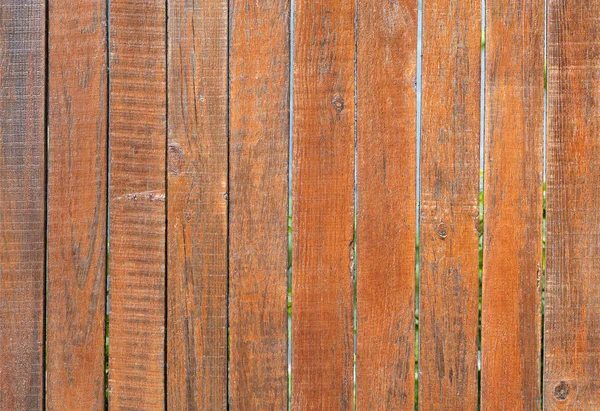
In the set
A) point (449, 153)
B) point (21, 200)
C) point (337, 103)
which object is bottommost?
point (21, 200)

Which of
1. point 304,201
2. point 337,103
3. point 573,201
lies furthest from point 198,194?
point 573,201

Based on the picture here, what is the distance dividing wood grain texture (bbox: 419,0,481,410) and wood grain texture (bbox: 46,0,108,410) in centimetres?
95

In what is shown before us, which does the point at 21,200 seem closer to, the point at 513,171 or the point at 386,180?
the point at 386,180

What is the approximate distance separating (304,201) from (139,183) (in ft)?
1.60

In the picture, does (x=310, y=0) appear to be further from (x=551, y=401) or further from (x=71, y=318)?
(x=551, y=401)

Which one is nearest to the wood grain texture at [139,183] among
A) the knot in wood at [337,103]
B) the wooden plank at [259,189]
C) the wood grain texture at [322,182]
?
the wooden plank at [259,189]

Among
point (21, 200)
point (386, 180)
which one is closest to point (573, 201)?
point (386, 180)

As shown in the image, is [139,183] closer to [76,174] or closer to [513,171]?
[76,174]

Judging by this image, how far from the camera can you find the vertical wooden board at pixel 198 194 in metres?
1.80

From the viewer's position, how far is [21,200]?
182 cm

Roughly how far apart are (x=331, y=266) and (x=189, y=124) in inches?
23.2

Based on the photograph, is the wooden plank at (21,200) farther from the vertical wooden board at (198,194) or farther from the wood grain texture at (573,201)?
the wood grain texture at (573,201)

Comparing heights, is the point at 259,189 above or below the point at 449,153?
below

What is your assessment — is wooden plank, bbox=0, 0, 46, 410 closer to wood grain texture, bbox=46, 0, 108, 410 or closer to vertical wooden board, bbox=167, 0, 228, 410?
wood grain texture, bbox=46, 0, 108, 410
